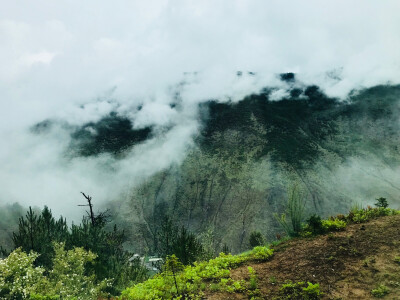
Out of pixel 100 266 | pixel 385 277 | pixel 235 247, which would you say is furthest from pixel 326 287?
pixel 235 247

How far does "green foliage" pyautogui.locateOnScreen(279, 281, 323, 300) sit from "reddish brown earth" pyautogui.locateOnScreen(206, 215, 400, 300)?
0.21 metres

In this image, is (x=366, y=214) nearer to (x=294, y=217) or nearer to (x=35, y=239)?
(x=294, y=217)

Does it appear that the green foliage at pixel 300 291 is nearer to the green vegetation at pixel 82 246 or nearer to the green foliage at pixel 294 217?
the green foliage at pixel 294 217

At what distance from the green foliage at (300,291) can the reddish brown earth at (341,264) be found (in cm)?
21

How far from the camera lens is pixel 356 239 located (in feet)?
36.4

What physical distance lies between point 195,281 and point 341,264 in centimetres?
455

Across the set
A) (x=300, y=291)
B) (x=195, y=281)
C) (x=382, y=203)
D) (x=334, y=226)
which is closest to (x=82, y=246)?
(x=195, y=281)

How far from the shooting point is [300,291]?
29.0 feet

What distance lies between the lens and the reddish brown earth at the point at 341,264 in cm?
865

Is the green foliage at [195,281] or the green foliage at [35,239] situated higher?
the green foliage at [35,239]

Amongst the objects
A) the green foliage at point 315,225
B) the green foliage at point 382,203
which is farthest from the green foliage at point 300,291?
the green foliage at point 382,203

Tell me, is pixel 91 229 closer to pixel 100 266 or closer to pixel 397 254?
pixel 100 266

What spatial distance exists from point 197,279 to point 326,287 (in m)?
3.94

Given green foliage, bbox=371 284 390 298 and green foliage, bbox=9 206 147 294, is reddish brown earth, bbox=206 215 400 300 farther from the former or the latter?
green foliage, bbox=9 206 147 294
